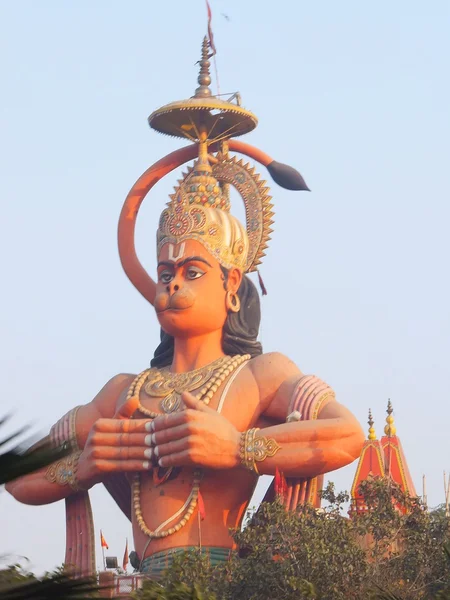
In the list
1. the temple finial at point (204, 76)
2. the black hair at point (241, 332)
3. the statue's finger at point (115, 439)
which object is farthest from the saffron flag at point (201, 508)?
the temple finial at point (204, 76)

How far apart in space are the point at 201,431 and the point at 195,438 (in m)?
0.10

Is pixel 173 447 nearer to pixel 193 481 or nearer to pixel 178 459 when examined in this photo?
pixel 178 459

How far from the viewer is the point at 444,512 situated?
14352 millimetres

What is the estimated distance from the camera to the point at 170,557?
14.4 metres

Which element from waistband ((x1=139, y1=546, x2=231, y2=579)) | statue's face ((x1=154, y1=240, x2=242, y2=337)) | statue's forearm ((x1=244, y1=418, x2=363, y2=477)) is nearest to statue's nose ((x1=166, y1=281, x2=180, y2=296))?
statue's face ((x1=154, y1=240, x2=242, y2=337))

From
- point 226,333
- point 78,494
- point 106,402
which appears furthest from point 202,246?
point 78,494

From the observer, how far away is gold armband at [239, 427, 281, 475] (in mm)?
14359

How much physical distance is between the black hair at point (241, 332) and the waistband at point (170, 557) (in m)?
2.37

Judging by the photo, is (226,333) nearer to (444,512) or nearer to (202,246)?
(202,246)

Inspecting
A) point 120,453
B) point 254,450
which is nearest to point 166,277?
point 120,453

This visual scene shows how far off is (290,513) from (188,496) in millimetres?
1416

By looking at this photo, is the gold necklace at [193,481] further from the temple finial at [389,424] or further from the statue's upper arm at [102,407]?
the temple finial at [389,424]

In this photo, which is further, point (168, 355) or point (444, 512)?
point (168, 355)

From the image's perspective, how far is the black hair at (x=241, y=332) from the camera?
51.4 feet
